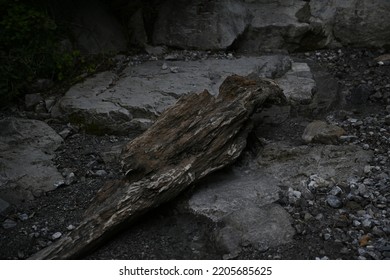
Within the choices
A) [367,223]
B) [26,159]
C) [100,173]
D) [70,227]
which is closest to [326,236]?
[367,223]

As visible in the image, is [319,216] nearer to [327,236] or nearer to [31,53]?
[327,236]

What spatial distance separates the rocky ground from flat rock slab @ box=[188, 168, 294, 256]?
0.04 m

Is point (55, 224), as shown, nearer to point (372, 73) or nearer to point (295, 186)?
point (295, 186)

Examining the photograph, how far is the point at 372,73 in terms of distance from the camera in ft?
18.6

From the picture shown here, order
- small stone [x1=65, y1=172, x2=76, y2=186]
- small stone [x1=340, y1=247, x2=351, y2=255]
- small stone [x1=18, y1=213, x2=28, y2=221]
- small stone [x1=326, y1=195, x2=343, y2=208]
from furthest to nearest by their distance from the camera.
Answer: small stone [x1=65, y1=172, x2=76, y2=186] → small stone [x1=18, y1=213, x2=28, y2=221] → small stone [x1=326, y1=195, x2=343, y2=208] → small stone [x1=340, y1=247, x2=351, y2=255]

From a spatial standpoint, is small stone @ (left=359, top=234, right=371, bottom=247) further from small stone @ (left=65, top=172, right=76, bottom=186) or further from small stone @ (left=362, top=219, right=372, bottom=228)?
small stone @ (left=65, top=172, right=76, bottom=186)

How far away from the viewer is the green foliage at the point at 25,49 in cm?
522

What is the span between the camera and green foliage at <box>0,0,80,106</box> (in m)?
5.22

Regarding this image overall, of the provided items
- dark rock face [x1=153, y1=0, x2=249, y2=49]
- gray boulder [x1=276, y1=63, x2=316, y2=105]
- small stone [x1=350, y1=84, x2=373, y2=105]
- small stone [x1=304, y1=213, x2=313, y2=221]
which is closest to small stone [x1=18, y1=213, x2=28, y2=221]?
small stone [x1=304, y1=213, x2=313, y2=221]

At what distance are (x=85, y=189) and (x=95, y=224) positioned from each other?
2.43 feet

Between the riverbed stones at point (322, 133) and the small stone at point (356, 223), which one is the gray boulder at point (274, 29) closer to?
the riverbed stones at point (322, 133)

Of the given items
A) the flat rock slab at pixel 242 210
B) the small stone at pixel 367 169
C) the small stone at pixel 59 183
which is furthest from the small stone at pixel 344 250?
the small stone at pixel 59 183

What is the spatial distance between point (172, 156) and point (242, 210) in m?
0.70

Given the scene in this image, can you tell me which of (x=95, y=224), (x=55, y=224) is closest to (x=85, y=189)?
(x=55, y=224)
